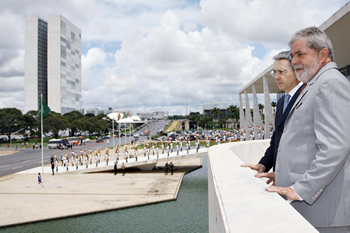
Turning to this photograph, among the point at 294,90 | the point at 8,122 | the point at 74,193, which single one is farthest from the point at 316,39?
the point at 8,122

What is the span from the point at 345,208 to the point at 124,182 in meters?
19.7

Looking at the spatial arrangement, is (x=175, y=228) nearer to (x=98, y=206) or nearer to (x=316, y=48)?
(x=98, y=206)

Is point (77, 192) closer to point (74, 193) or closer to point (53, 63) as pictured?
point (74, 193)

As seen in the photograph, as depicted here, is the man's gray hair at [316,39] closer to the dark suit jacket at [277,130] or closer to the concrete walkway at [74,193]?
the dark suit jacket at [277,130]

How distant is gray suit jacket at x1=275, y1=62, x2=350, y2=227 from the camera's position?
1526 mm

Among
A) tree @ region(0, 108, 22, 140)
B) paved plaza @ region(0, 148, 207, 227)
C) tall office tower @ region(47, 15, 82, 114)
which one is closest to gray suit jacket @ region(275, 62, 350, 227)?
paved plaza @ region(0, 148, 207, 227)

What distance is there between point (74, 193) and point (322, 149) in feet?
57.5

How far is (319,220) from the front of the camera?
1765 millimetres

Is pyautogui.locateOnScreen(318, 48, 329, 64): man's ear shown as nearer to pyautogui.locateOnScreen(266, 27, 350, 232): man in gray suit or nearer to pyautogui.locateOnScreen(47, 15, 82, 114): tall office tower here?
pyautogui.locateOnScreen(266, 27, 350, 232): man in gray suit

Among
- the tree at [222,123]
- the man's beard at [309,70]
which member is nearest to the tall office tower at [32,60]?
the tree at [222,123]

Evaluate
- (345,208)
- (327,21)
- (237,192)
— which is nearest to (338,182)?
(345,208)

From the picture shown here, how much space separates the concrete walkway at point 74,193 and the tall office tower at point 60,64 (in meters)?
69.9

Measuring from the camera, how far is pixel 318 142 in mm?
1595

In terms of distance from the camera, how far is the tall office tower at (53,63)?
87.0 m
